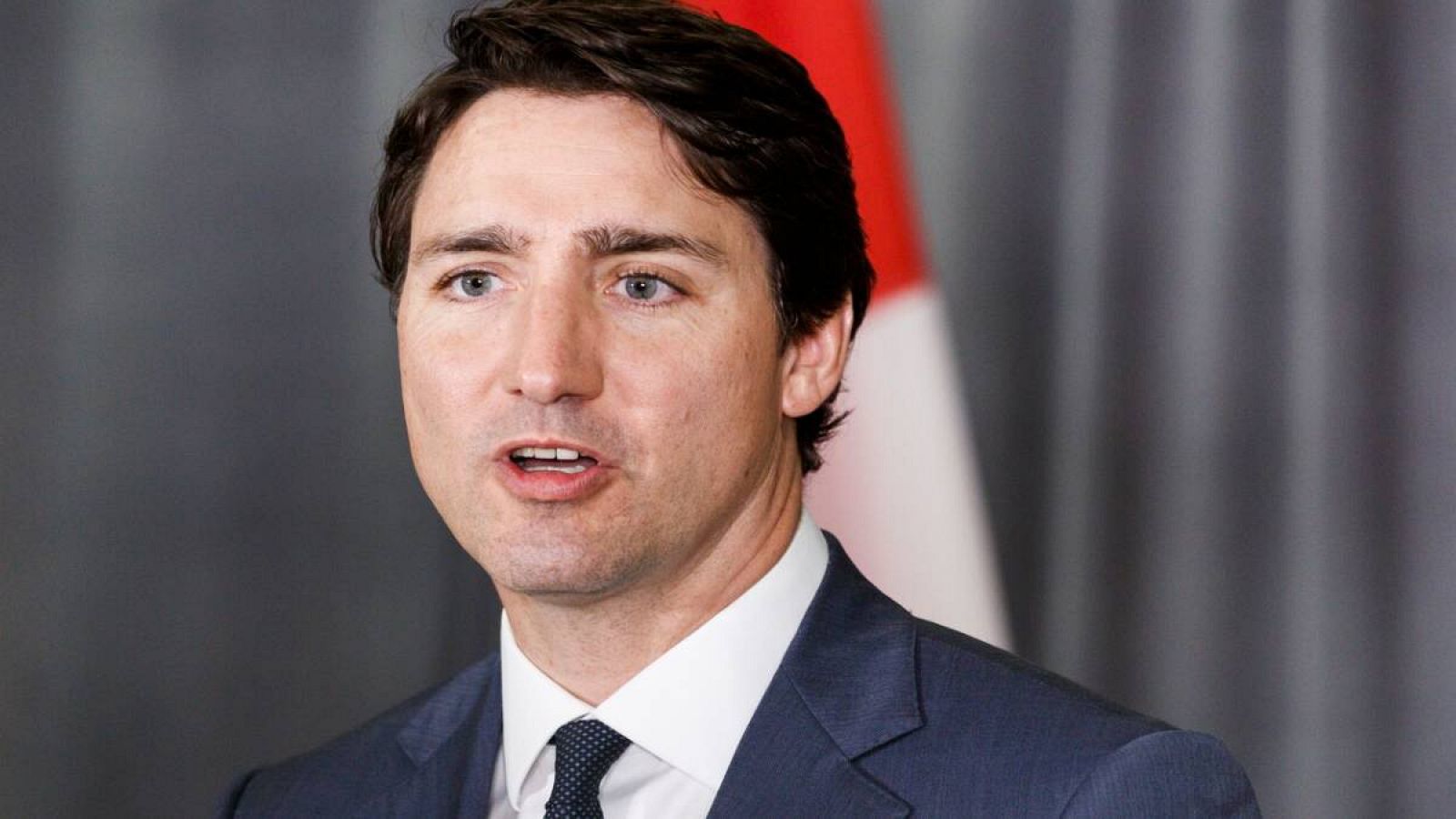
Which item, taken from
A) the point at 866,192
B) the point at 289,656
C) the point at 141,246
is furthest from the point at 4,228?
the point at 866,192

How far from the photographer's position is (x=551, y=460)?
217 cm

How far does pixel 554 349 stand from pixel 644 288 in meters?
0.16

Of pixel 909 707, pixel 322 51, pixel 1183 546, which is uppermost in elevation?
pixel 322 51

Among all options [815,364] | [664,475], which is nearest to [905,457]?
[815,364]

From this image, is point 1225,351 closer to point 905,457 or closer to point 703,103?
point 905,457

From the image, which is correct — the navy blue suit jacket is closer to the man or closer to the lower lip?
the man

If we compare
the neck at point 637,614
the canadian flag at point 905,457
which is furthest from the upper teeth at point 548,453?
the canadian flag at point 905,457

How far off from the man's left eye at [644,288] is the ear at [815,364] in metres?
0.24

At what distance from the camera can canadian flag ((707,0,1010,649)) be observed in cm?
337

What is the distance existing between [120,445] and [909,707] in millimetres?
1978

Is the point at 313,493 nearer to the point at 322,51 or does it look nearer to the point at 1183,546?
the point at 322,51

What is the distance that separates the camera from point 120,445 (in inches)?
142

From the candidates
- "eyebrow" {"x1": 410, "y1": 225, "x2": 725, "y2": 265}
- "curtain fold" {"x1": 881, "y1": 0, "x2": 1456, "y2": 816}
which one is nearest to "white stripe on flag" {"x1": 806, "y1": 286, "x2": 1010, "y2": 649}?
"curtain fold" {"x1": 881, "y1": 0, "x2": 1456, "y2": 816}

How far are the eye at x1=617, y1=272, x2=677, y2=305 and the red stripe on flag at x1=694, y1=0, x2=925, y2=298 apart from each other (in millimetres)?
1225
